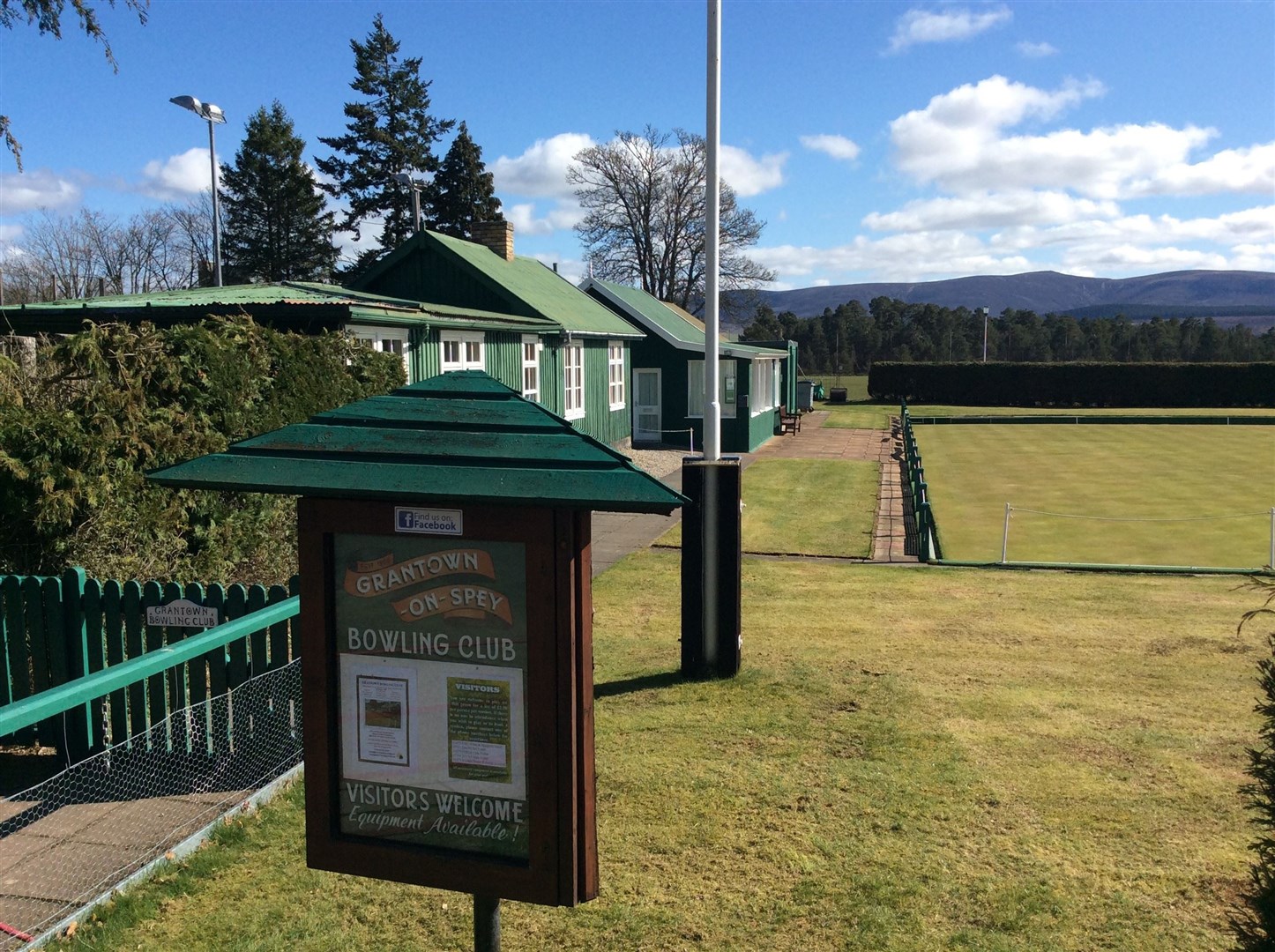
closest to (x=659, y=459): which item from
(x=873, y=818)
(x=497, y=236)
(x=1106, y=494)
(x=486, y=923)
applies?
(x=497, y=236)

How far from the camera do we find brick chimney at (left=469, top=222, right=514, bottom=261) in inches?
1136

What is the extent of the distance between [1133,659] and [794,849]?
16.8 feet

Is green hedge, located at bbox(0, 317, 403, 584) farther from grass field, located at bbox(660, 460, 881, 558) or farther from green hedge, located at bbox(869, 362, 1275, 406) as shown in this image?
green hedge, located at bbox(869, 362, 1275, 406)

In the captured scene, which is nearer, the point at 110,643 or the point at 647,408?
the point at 110,643

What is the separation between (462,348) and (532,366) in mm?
4283

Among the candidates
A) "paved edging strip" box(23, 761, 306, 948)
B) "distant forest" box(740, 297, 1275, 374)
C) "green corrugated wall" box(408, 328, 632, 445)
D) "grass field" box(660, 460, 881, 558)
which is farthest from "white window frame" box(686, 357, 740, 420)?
"distant forest" box(740, 297, 1275, 374)

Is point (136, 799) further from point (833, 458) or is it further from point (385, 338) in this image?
point (833, 458)

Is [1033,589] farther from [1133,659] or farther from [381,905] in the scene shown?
[381,905]

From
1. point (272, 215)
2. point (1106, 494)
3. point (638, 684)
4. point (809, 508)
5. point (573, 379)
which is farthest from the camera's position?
point (272, 215)

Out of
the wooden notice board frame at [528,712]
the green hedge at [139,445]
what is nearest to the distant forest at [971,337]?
the green hedge at [139,445]

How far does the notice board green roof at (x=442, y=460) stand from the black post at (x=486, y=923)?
1431 mm

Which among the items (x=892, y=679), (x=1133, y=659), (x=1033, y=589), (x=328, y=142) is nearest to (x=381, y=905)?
(x=892, y=679)

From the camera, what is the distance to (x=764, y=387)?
35656mm

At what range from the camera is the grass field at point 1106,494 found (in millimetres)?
15953
